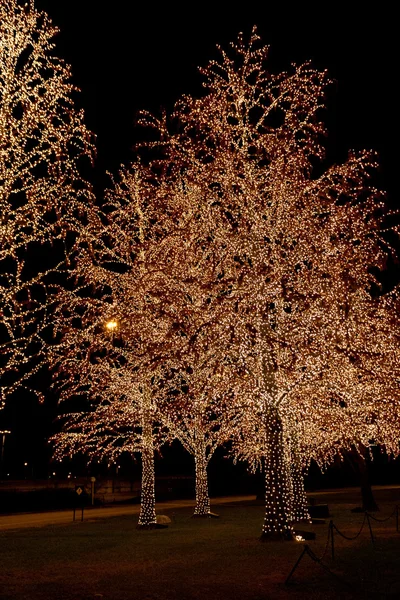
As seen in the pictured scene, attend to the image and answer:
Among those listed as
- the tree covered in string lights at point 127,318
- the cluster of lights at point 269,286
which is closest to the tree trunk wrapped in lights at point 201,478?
the tree covered in string lights at point 127,318

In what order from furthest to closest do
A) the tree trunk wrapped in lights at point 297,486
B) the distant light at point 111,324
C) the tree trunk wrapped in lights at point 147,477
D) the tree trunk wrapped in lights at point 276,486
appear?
the tree trunk wrapped in lights at point 297,486 < the tree trunk wrapped in lights at point 147,477 < the distant light at point 111,324 < the tree trunk wrapped in lights at point 276,486

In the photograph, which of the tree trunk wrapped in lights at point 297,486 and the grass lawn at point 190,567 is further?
the tree trunk wrapped in lights at point 297,486

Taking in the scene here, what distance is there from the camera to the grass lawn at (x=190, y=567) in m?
10.1

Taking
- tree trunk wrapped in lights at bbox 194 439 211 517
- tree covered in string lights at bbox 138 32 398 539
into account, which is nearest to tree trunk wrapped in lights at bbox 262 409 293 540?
tree covered in string lights at bbox 138 32 398 539

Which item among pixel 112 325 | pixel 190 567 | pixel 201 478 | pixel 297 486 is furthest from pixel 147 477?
pixel 190 567

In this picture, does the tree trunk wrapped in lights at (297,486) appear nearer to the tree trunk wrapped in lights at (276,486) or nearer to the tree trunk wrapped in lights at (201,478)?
the tree trunk wrapped in lights at (201,478)

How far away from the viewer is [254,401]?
59.5 ft

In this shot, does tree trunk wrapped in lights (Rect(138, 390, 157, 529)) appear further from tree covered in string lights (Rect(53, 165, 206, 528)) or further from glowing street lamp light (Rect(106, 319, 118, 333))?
glowing street lamp light (Rect(106, 319, 118, 333))

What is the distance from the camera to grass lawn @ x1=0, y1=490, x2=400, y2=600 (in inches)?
400

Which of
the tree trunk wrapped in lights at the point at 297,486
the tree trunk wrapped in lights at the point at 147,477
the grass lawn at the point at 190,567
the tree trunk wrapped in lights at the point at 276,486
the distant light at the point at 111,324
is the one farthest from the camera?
the tree trunk wrapped in lights at the point at 297,486

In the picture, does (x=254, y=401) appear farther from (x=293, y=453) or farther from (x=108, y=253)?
(x=108, y=253)

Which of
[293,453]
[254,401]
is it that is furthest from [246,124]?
[293,453]

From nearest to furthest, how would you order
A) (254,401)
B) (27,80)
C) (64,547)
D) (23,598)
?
(23,598)
(27,80)
(64,547)
(254,401)

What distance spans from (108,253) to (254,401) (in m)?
7.71
